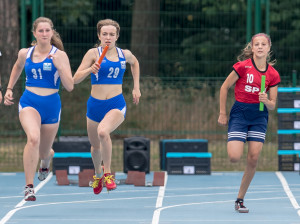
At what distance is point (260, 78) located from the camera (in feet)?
43.4

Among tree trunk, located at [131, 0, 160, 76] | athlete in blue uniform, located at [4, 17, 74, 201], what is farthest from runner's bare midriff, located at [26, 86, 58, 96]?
tree trunk, located at [131, 0, 160, 76]

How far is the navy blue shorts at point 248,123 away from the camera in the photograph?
43.7 feet

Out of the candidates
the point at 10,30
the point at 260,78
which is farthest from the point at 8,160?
the point at 260,78

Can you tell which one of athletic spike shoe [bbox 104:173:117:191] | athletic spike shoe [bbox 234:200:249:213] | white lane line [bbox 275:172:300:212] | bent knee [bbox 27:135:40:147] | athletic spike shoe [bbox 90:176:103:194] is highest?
bent knee [bbox 27:135:40:147]

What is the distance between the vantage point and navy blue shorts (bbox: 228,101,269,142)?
1331 centimetres

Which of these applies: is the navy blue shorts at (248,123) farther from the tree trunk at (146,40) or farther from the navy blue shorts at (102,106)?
the tree trunk at (146,40)

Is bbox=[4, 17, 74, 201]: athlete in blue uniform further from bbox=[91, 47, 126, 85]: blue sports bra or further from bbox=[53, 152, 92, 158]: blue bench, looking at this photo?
bbox=[53, 152, 92, 158]: blue bench

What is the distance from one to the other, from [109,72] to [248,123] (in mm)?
2008

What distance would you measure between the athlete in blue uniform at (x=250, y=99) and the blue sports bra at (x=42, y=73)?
2.23 meters

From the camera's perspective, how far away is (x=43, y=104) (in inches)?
534

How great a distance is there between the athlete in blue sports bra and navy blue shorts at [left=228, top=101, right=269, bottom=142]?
4.67 ft

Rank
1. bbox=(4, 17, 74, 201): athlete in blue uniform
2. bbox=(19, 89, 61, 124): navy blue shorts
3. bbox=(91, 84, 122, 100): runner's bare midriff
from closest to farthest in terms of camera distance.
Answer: bbox=(4, 17, 74, 201): athlete in blue uniform < bbox=(19, 89, 61, 124): navy blue shorts < bbox=(91, 84, 122, 100): runner's bare midriff

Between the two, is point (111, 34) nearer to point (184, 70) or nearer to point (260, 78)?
point (260, 78)

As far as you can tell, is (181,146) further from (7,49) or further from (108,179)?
(108,179)
